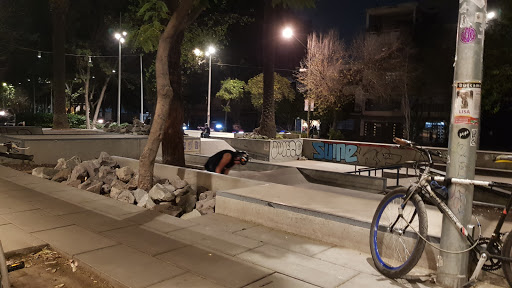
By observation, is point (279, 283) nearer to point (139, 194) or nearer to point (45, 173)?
point (139, 194)

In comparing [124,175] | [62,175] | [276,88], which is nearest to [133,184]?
[124,175]

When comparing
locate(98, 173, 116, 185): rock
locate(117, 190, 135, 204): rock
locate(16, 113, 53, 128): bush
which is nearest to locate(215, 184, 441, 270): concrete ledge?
locate(117, 190, 135, 204): rock

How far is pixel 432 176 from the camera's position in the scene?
4.32 metres

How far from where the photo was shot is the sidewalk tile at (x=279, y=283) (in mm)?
4113

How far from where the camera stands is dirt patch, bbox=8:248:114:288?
423cm

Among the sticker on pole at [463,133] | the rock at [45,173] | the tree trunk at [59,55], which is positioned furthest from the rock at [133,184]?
the tree trunk at [59,55]

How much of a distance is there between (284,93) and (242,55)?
18.9 metres

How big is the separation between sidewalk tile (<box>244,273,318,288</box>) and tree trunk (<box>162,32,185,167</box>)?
7.98m

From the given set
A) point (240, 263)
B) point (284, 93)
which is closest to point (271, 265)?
point (240, 263)

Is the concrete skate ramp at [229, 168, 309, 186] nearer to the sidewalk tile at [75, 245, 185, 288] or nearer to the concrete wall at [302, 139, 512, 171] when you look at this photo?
the sidewalk tile at [75, 245, 185, 288]

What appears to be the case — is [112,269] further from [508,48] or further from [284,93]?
[284,93]

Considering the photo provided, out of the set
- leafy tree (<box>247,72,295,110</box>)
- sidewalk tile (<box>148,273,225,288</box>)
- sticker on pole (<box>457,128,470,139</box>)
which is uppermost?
leafy tree (<box>247,72,295,110</box>)

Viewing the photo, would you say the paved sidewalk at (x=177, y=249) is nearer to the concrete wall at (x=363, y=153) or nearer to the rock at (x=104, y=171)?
the rock at (x=104, y=171)

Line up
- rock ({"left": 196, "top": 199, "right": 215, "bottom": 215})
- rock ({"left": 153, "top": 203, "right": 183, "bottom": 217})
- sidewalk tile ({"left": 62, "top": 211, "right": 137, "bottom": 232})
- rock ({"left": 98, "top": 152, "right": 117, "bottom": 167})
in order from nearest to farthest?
sidewalk tile ({"left": 62, "top": 211, "right": 137, "bottom": 232}) < rock ({"left": 153, "top": 203, "right": 183, "bottom": 217}) < rock ({"left": 196, "top": 199, "right": 215, "bottom": 215}) < rock ({"left": 98, "top": 152, "right": 117, "bottom": 167})
